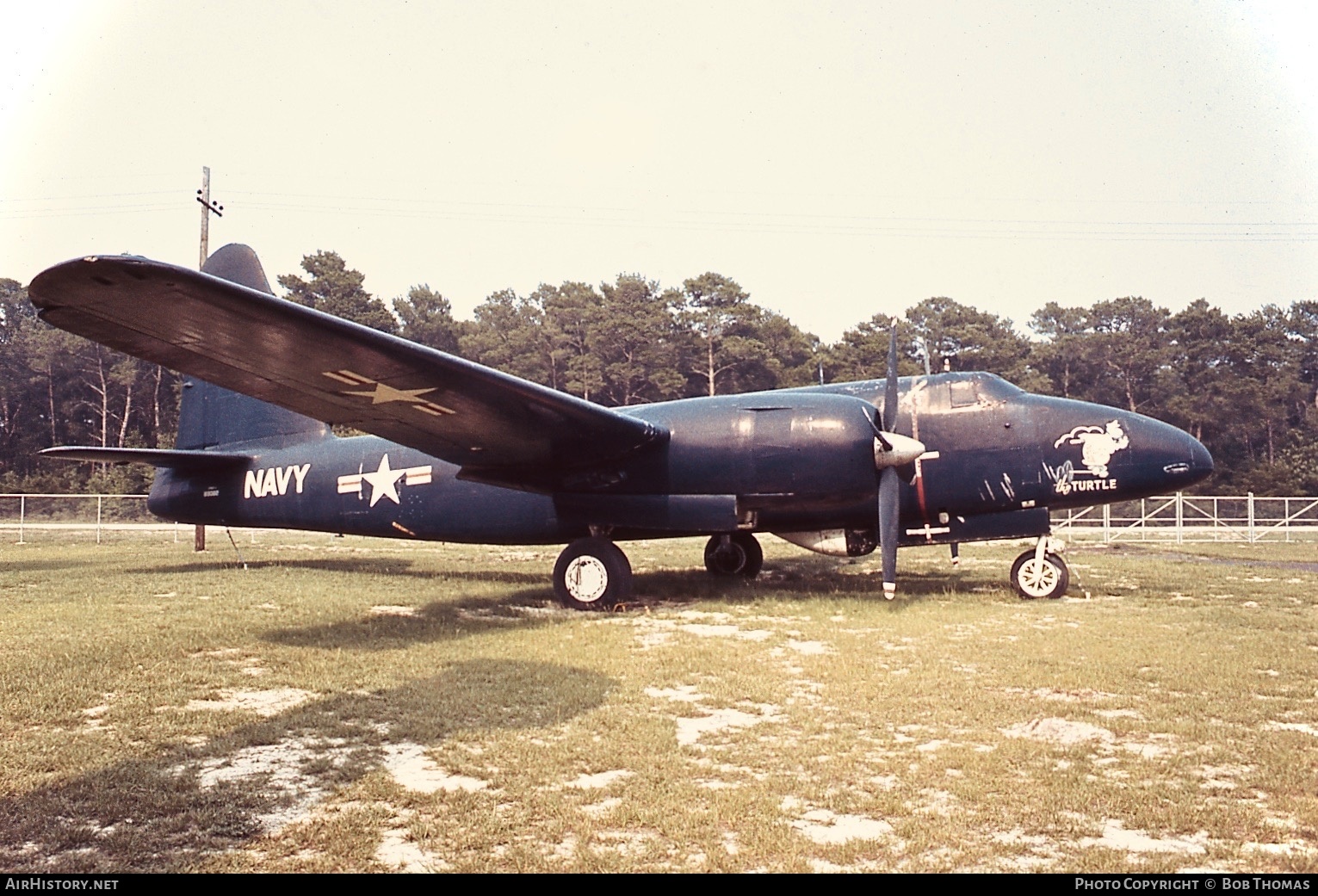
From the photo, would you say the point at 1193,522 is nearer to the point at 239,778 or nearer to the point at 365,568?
the point at 365,568

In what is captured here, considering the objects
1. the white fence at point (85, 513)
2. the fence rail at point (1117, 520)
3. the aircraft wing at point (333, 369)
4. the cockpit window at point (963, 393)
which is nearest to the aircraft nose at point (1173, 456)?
the cockpit window at point (963, 393)

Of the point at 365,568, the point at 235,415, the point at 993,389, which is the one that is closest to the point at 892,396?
the point at 993,389

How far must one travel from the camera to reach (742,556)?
15.2m

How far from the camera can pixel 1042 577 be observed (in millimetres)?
12398

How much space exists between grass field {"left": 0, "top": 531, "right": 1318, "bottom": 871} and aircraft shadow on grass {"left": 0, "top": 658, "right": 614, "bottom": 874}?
0.02 metres

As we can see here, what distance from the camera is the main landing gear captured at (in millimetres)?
12328

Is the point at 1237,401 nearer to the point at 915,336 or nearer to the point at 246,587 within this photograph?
the point at 915,336

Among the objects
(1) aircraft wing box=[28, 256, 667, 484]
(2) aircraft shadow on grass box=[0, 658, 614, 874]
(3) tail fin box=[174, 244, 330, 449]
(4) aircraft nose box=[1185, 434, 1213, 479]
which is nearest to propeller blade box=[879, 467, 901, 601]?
(1) aircraft wing box=[28, 256, 667, 484]

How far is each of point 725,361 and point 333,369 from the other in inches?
2053

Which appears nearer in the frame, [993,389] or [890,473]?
[890,473]

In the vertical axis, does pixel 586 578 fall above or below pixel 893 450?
below

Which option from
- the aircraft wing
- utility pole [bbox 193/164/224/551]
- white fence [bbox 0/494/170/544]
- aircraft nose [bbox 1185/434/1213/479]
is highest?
utility pole [bbox 193/164/224/551]

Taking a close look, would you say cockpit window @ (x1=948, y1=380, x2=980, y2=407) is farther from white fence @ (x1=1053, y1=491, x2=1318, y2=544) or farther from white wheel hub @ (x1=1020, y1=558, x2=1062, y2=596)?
white fence @ (x1=1053, y1=491, x2=1318, y2=544)

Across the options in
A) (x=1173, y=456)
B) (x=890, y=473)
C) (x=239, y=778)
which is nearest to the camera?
(x=239, y=778)
